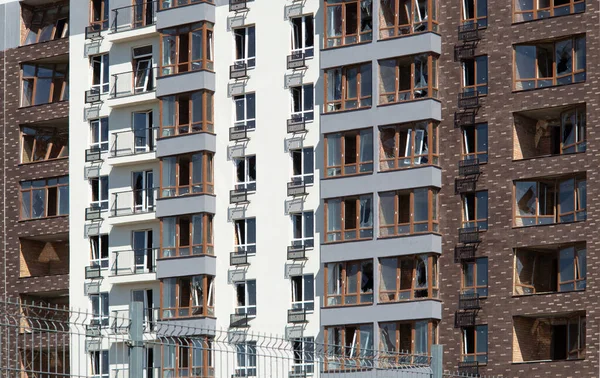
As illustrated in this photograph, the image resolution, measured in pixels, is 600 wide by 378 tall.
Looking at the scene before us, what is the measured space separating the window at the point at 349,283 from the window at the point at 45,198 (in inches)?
604

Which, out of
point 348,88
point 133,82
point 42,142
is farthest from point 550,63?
point 42,142

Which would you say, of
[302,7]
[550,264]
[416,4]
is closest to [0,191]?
[302,7]

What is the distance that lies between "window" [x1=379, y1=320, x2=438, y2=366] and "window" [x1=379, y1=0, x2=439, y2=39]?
11551 mm

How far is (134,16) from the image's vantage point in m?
67.9

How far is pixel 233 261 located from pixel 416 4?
1346 cm

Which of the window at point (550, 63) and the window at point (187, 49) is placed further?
the window at point (187, 49)

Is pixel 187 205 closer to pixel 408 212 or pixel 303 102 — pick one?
pixel 303 102

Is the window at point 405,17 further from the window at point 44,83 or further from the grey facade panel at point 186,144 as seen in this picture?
the window at point 44,83

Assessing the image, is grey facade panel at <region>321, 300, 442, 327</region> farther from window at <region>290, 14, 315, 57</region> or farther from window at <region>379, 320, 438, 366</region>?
window at <region>290, 14, 315, 57</region>

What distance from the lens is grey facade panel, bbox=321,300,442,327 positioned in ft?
190

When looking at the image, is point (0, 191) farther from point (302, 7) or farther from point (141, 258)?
point (302, 7)

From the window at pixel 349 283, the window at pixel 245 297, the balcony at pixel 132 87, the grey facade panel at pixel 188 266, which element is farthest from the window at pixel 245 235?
the balcony at pixel 132 87

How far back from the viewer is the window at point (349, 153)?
197ft

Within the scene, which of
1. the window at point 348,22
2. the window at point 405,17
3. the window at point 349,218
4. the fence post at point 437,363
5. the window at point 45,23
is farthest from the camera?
the window at point 45,23
